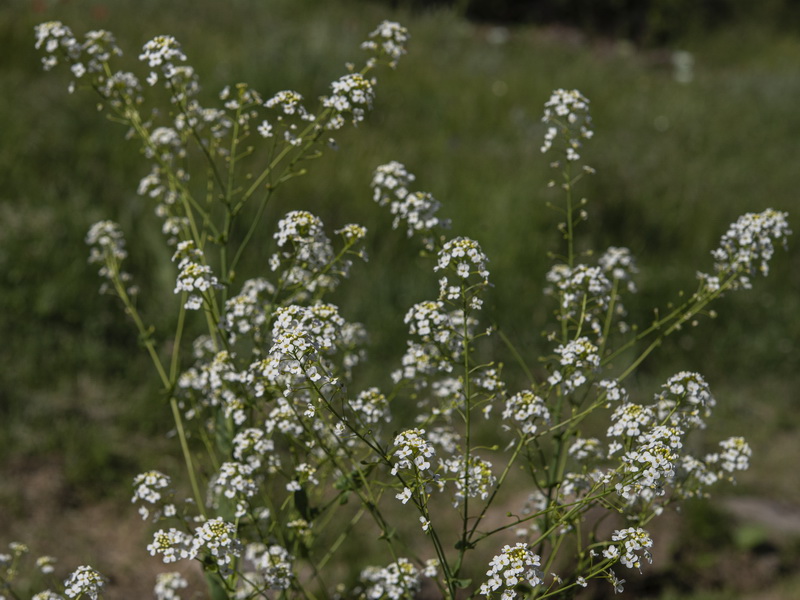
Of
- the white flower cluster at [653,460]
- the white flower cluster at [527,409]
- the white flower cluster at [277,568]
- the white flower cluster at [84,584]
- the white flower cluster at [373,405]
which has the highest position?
the white flower cluster at [373,405]

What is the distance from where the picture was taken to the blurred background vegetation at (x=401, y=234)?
509 centimetres

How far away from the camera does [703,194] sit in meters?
8.47

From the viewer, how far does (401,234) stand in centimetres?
676

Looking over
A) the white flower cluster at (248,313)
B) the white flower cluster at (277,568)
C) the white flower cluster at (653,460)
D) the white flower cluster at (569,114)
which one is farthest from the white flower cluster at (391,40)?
the white flower cluster at (277,568)

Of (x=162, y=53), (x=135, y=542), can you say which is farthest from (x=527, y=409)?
(x=135, y=542)

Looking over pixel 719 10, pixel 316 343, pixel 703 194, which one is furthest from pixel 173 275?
pixel 719 10

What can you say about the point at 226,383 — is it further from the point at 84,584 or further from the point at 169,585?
the point at 84,584

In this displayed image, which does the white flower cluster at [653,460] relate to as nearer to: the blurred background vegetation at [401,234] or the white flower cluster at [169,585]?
the white flower cluster at [169,585]

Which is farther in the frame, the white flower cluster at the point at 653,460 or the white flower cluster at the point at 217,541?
the white flower cluster at the point at 217,541

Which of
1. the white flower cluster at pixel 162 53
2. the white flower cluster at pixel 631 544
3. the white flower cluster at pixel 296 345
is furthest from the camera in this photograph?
the white flower cluster at pixel 162 53

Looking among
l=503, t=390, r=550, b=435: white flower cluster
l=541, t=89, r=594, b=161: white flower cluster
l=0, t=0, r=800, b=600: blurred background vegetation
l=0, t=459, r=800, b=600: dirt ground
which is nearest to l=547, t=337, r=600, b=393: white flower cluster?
l=503, t=390, r=550, b=435: white flower cluster

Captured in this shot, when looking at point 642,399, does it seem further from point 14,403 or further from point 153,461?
point 14,403

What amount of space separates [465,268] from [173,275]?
145 inches

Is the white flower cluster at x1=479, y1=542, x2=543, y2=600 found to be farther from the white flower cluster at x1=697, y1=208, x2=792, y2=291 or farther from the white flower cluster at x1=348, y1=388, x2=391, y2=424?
the white flower cluster at x1=697, y1=208, x2=792, y2=291
